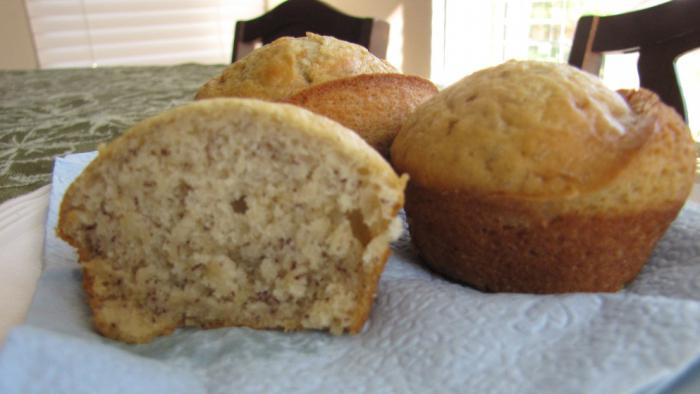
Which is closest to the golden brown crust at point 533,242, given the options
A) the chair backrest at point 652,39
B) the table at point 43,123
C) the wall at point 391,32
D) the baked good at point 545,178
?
the baked good at point 545,178

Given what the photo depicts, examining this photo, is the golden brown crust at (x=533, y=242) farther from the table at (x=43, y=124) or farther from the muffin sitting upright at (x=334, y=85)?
the table at (x=43, y=124)

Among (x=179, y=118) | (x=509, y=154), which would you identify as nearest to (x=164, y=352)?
(x=179, y=118)

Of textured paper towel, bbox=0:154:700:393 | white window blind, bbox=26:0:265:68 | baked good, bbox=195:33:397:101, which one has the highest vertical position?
baked good, bbox=195:33:397:101

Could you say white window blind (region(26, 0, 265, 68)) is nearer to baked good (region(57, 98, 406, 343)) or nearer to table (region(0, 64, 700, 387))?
table (region(0, 64, 700, 387))

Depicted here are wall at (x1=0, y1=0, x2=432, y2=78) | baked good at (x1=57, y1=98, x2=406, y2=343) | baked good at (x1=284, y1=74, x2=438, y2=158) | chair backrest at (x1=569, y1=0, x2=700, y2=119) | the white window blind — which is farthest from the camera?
the white window blind

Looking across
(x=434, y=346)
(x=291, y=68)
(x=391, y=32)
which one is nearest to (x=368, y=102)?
(x=291, y=68)

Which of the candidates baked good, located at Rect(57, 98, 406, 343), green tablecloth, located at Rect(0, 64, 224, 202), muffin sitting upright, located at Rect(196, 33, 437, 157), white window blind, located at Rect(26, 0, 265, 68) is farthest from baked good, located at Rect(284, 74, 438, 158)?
white window blind, located at Rect(26, 0, 265, 68)

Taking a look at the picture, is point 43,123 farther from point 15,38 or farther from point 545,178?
point 15,38
